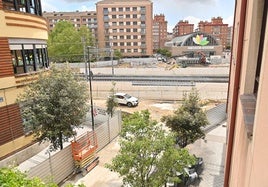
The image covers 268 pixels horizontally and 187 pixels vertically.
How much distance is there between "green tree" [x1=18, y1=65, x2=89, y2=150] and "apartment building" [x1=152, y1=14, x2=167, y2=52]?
4090 inches

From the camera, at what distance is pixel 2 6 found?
444 inches

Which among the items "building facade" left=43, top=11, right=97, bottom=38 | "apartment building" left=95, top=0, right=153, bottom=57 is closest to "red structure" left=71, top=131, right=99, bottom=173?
"apartment building" left=95, top=0, right=153, bottom=57

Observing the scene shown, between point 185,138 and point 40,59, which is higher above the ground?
point 40,59

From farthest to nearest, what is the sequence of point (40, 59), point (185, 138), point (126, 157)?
point (40, 59) → point (185, 138) → point (126, 157)

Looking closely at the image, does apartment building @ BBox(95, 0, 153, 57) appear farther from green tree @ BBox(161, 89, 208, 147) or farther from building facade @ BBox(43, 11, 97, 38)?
green tree @ BBox(161, 89, 208, 147)

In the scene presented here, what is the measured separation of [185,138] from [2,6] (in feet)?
38.1

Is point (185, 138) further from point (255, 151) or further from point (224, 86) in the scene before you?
point (224, 86)

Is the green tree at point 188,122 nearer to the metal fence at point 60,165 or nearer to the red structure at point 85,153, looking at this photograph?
the red structure at point 85,153

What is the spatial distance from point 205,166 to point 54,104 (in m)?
8.56

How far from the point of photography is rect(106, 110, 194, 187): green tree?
316 inches

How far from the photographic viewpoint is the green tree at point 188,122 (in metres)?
11.9

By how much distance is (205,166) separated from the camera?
39.9 feet

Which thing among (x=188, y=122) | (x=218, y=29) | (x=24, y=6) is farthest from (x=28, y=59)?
(x=218, y=29)

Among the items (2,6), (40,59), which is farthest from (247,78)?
(40,59)
